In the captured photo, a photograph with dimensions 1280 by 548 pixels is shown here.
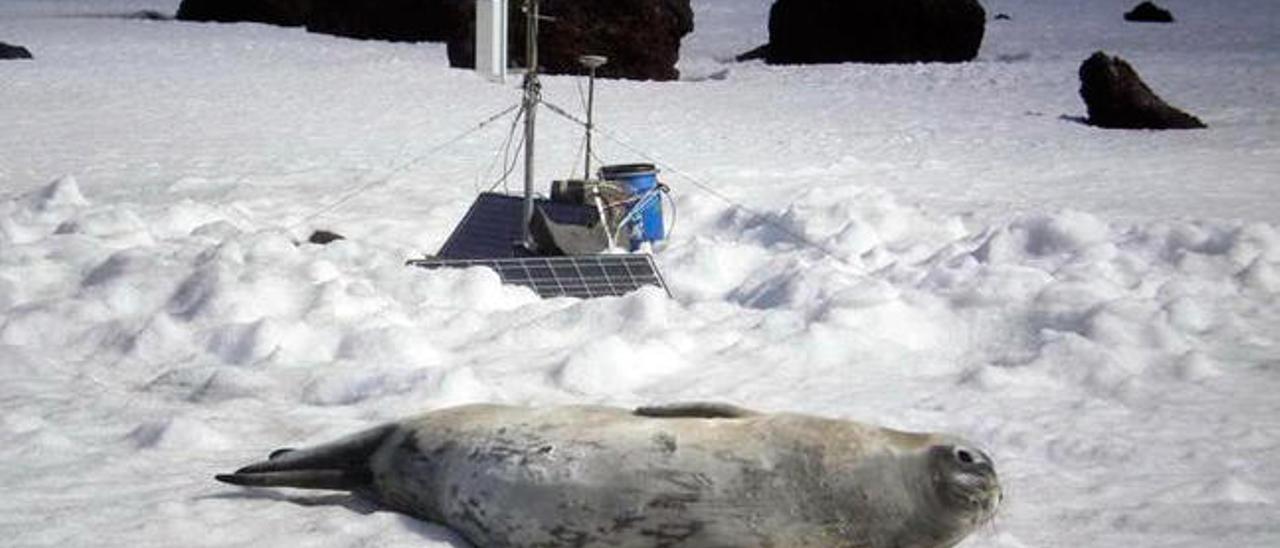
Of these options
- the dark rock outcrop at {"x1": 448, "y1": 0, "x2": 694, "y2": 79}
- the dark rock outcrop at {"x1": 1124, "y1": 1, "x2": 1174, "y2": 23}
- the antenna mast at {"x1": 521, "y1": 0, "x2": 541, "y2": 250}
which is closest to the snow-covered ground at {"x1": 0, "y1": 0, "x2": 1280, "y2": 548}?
the antenna mast at {"x1": 521, "y1": 0, "x2": 541, "y2": 250}

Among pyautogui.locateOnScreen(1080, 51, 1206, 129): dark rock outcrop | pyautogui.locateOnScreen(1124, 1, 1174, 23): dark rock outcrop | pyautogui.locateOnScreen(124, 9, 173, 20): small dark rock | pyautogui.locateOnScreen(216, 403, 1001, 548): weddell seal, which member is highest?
pyautogui.locateOnScreen(216, 403, 1001, 548): weddell seal

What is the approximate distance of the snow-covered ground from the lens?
4.15 meters

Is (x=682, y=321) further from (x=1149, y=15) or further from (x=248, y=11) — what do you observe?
(x=1149, y=15)

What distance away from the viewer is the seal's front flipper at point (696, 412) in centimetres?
356

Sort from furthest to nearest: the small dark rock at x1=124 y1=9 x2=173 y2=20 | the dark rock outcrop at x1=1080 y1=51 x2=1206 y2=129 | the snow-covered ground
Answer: the small dark rock at x1=124 y1=9 x2=173 y2=20
the dark rock outcrop at x1=1080 y1=51 x2=1206 y2=129
the snow-covered ground

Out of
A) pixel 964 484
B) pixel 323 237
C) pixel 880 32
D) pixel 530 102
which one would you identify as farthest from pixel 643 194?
pixel 880 32

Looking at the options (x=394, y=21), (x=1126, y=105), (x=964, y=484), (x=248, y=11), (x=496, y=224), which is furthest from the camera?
(x=248, y=11)

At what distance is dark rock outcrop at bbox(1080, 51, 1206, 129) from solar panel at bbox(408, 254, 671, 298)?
30.5 ft

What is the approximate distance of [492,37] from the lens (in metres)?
7.30

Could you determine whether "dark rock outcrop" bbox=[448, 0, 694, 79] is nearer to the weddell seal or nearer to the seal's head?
the weddell seal

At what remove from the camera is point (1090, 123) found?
49.9 ft

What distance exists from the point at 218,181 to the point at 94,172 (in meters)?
1.10

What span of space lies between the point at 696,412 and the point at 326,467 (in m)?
1.00

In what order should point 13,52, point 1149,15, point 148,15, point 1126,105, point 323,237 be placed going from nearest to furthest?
point 323,237 < point 1126,105 < point 13,52 < point 1149,15 < point 148,15
